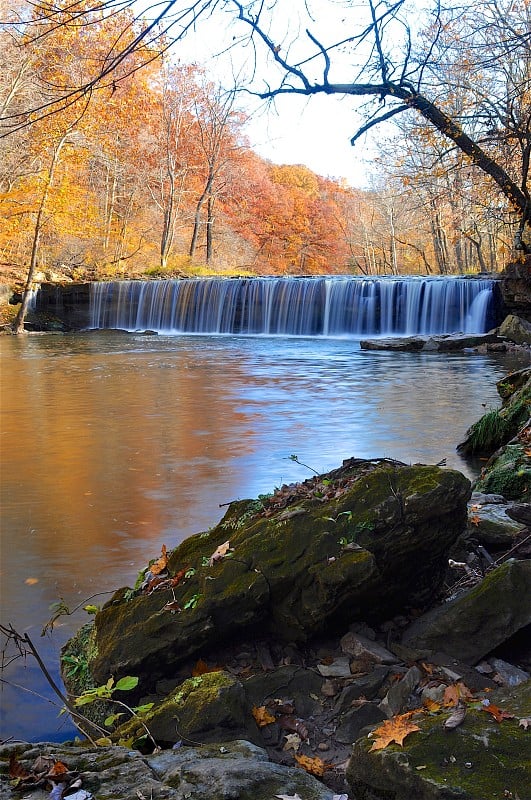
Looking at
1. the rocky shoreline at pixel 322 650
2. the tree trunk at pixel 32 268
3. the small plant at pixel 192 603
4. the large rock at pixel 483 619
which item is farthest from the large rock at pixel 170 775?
the tree trunk at pixel 32 268

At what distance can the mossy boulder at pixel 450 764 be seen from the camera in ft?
6.34

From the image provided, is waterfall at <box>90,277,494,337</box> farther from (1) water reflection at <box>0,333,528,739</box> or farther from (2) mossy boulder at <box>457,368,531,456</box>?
(2) mossy boulder at <box>457,368,531,456</box>

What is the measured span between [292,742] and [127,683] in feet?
2.39

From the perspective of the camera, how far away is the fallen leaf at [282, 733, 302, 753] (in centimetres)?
271

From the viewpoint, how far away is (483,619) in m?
3.09

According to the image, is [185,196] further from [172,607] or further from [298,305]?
[172,607]

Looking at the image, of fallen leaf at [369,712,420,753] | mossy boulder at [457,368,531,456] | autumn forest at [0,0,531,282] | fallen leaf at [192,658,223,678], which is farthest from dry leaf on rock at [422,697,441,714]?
autumn forest at [0,0,531,282]

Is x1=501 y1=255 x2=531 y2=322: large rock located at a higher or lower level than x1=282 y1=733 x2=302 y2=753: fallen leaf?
higher

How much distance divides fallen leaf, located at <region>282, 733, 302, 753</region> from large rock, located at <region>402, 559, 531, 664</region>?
2.28 feet

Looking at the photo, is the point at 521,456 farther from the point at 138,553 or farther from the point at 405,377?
the point at 405,377

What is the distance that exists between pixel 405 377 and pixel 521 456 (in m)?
9.64

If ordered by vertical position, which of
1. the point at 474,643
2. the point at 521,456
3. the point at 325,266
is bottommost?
the point at 474,643

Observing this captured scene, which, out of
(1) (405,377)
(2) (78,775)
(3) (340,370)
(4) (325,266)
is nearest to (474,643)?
(2) (78,775)

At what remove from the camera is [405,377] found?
15250mm
